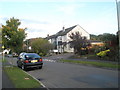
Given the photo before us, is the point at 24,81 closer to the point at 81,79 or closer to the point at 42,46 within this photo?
the point at 81,79

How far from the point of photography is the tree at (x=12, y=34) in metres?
13.4

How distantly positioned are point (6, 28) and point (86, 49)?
56.7 feet

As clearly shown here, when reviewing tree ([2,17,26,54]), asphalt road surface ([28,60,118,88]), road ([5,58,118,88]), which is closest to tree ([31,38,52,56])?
tree ([2,17,26,54])

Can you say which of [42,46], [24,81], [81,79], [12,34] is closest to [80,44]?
[42,46]

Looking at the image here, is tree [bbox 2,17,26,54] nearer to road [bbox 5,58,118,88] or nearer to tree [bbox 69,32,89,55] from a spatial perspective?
road [bbox 5,58,118,88]

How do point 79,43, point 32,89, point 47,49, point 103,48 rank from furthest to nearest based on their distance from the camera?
point 47,49 → point 79,43 → point 103,48 → point 32,89

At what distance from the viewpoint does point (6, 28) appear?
1325 centimetres

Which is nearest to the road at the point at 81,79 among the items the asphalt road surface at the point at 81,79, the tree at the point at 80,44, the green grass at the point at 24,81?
the asphalt road surface at the point at 81,79

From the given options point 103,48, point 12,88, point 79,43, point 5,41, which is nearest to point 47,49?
point 79,43

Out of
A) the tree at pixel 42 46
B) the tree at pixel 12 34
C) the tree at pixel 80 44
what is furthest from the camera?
the tree at pixel 42 46

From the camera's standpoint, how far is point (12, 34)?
44.0 feet

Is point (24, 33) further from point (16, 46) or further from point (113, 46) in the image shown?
point (113, 46)

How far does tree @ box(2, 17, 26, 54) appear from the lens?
527 inches

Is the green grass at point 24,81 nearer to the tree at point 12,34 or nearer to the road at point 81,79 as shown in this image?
the road at point 81,79
